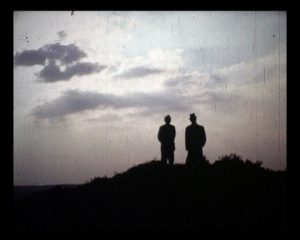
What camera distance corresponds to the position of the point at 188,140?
41.3ft

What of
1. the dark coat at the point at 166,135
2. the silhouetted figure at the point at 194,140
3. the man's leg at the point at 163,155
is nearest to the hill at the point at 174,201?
the man's leg at the point at 163,155

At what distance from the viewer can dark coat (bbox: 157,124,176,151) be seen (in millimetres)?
13367

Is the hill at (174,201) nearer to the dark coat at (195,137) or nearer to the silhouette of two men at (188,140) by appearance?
the silhouette of two men at (188,140)

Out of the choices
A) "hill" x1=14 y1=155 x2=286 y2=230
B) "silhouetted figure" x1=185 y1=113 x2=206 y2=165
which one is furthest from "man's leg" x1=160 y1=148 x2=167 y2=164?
"silhouetted figure" x1=185 y1=113 x2=206 y2=165

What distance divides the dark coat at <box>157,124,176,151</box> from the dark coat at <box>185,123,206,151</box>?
2.84 feet

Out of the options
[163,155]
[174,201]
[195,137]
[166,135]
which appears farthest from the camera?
[163,155]

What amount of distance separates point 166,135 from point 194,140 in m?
1.21

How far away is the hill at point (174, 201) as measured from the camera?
37.2ft

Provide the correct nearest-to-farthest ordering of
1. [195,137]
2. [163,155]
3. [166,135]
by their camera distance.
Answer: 1. [195,137]
2. [166,135]
3. [163,155]

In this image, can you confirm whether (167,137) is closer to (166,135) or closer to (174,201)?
(166,135)

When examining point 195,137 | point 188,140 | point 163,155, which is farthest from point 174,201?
point 195,137
